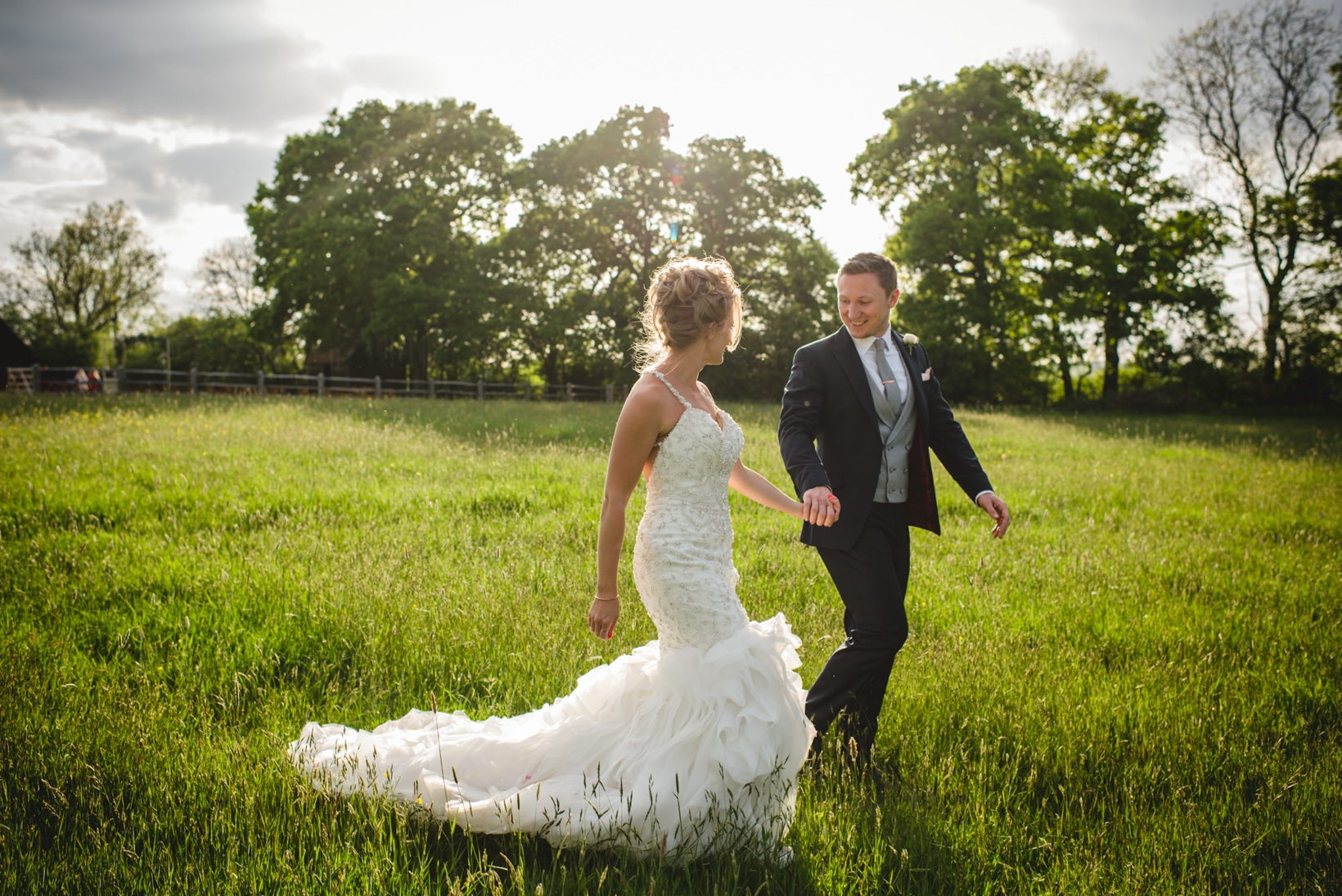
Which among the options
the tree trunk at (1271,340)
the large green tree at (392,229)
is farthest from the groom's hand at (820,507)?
the tree trunk at (1271,340)

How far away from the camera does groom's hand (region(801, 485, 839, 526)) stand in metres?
2.92

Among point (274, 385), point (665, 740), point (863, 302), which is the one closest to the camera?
point (665, 740)

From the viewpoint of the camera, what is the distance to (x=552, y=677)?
13.5 feet

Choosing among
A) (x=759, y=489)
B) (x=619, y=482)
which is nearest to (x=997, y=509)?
(x=759, y=489)

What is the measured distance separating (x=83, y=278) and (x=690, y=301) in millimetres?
60319

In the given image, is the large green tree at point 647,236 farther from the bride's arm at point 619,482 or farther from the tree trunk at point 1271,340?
the bride's arm at point 619,482

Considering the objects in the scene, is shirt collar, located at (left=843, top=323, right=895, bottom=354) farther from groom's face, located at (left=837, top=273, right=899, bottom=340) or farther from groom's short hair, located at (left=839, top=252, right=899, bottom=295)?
groom's short hair, located at (left=839, top=252, right=899, bottom=295)

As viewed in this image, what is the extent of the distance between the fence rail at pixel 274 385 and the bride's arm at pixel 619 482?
29276 mm

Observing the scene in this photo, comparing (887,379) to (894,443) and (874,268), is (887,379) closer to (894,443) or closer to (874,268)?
(894,443)

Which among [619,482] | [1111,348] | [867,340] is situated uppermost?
[1111,348]

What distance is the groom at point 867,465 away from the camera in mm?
3309

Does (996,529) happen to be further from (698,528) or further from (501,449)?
(501,449)

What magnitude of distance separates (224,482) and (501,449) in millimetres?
4664

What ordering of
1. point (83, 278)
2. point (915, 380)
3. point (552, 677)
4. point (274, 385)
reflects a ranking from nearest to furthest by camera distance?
point (915, 380) < point (552, 677) < point (274, 385) < point (83, 278)
